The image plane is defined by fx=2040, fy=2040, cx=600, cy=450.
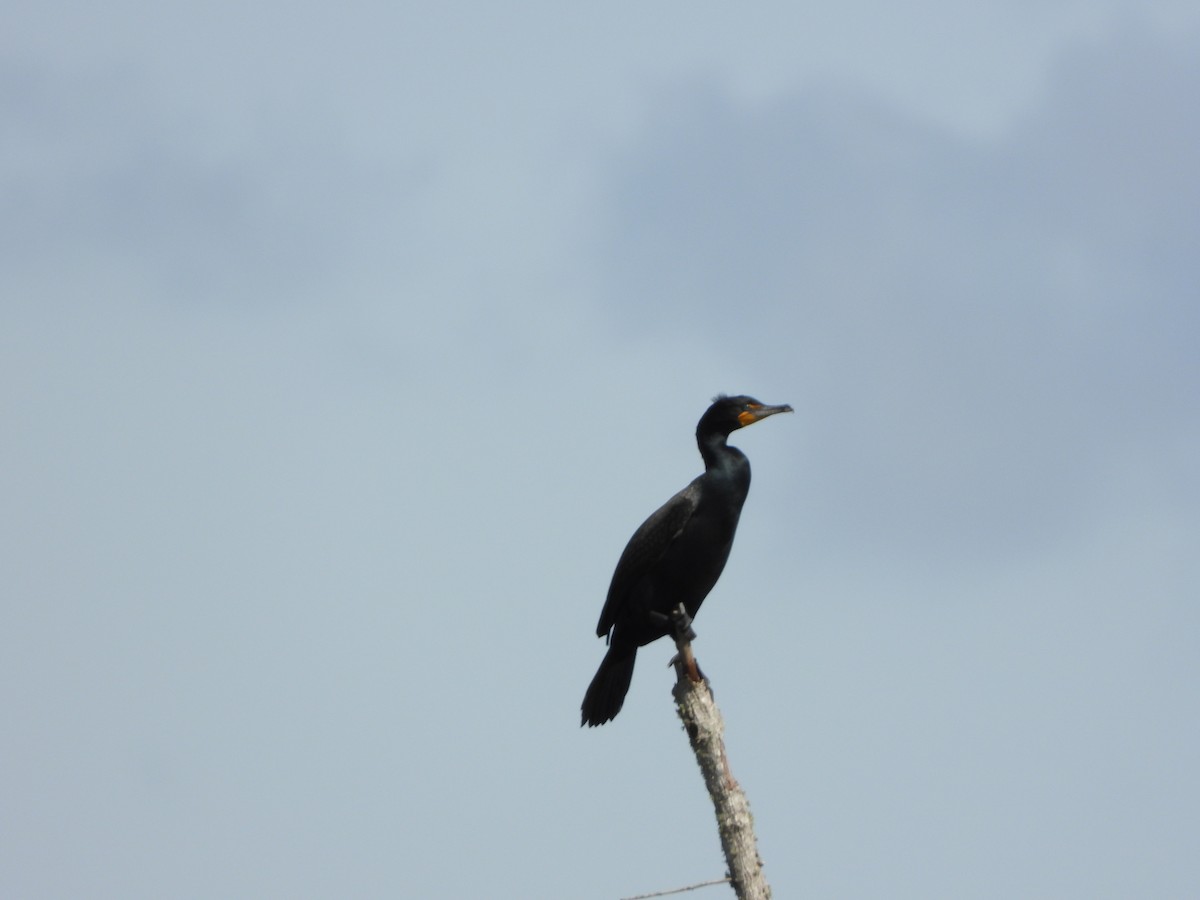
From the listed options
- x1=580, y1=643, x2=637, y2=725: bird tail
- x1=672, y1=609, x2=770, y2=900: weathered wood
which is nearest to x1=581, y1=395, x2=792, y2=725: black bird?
x1=580, y1=643, x2=637, y2=725: bird tail

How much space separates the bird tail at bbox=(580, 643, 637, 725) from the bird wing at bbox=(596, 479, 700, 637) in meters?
0.40

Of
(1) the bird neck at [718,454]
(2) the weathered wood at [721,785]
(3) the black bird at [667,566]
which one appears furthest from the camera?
(1) the bird neck at [718,454]

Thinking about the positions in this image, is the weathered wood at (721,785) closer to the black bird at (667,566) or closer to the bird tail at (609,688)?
the black bird at (667,566)

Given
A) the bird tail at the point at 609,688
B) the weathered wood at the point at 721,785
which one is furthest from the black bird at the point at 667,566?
the weathered wood at the point at 721,785

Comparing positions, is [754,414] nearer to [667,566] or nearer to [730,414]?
[730,414]

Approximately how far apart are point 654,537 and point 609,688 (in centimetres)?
94

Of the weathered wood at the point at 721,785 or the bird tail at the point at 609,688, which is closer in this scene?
the weathered wood at the point at 721,785

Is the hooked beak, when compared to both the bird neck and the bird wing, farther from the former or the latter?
the bird wing

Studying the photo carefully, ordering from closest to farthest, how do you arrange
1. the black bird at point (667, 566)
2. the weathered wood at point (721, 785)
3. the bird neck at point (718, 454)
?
1. the weathered wood at point (721, 785)
2. the black bird at point (667, 566)
3. the bird neck at point (718, 454)

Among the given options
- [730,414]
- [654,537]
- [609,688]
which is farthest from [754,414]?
[609,688]

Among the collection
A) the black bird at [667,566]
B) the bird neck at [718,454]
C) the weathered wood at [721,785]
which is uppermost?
the bird neck at [718,454]

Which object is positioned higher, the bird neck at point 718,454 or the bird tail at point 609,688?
the bird neck at point 718,454

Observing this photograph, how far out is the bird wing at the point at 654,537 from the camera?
37.0 ft

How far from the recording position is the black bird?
37.0ft
